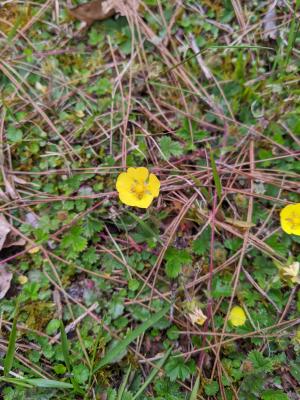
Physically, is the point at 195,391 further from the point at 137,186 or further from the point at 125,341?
the point at 137,186

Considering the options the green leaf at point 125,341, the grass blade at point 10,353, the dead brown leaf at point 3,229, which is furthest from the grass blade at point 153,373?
the dead brown leaf at point 3,229

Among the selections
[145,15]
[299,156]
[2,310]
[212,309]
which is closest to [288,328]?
[212,309]

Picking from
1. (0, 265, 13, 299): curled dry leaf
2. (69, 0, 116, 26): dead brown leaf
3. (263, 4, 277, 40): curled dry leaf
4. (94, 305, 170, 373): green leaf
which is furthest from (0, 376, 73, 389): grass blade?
(263, 4, 277, 40): curled dry leaf

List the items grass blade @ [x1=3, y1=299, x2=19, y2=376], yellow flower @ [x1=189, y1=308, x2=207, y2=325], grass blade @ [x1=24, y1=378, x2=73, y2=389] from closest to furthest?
grass blade @ [x1=3, y1=299, x2=19, y2=376]
grass blade @ [x1=24, y1=378, x2=73, y2=389]
yellow flower @ [x1=189, y1=308, x2=207, y2=325]

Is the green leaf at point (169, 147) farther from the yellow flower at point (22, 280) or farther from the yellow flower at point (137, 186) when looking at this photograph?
the yellow flower at point (22, 280)

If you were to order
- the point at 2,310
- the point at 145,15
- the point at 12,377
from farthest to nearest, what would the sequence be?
1. the point at 145,15
2. the point at 2,310
3. the point at 12,377

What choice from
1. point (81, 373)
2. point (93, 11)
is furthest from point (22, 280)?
point (93, 11)

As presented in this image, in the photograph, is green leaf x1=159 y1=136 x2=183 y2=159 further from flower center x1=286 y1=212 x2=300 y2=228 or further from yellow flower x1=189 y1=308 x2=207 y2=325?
yellow flower x1=189 y1=308 x2=207 y2=325

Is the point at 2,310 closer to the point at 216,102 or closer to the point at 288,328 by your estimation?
the point at 288,328
